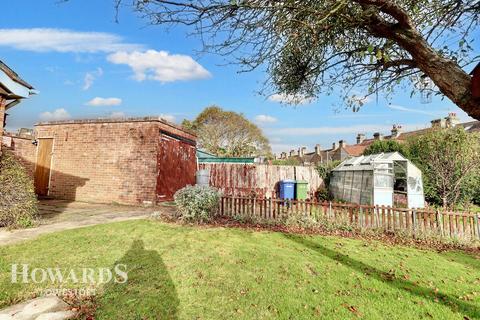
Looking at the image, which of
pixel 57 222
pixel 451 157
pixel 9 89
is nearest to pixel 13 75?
pixel 9 89

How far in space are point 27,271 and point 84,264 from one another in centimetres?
74

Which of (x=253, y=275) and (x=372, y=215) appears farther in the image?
(x=372, y=215)

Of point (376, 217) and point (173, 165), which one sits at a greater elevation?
point (173, 165)

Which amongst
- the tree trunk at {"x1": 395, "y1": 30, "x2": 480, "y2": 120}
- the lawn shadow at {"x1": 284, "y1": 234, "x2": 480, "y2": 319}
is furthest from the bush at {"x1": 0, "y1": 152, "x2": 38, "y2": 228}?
the tree trunk at {"x1": 395, "y1": 30, "x2": 480, "y2": 120}

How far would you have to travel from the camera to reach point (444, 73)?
7.85ft

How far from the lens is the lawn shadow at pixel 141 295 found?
3150 mm

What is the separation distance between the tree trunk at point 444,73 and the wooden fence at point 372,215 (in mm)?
6782

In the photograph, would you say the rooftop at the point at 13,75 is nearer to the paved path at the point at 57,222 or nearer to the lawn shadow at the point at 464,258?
the paved path at the point at 57,222

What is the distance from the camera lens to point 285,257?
5301 mm

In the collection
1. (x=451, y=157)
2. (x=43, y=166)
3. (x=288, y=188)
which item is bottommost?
(x=288, y=188)

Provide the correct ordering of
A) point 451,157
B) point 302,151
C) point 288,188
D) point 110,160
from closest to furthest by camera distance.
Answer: point 110,160, point 451,157, point 288,188, point 302,151

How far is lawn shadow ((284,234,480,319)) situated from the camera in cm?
385

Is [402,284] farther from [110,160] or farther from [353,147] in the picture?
[353,147]

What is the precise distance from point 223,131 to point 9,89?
27885 mm
